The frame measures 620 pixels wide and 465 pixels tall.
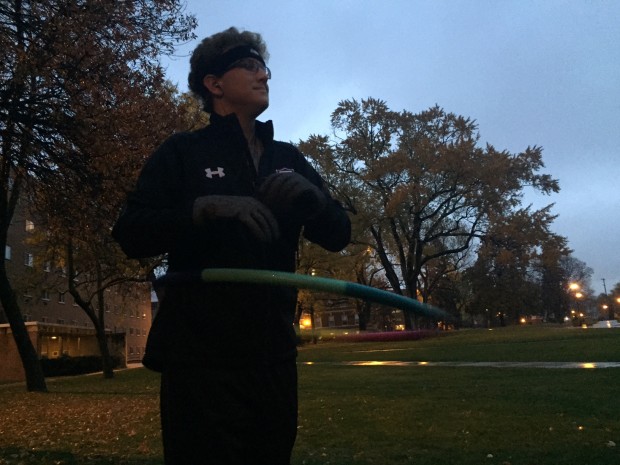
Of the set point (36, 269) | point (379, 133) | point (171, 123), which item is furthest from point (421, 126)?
point (171, 123)

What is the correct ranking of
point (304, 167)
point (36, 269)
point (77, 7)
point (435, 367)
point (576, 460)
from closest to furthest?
1. point (304, 167)
2. point (576, 460)
3. point (77, 7)
4. point (435, 367)
5. point (36, 269)

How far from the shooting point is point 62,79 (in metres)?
8.31

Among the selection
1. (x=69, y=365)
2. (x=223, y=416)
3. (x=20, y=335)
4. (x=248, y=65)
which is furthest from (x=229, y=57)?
(x=69, y=365)

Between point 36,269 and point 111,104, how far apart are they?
19.8m

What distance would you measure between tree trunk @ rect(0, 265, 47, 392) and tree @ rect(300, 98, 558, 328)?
2018cm

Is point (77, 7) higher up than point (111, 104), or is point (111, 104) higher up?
point (77, 7)

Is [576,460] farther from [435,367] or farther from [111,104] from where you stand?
[435,367]

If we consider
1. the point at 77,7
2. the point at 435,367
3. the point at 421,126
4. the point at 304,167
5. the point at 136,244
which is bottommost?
the point at 435,367

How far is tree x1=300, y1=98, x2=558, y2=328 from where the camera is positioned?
33.5 m

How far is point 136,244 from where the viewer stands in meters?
1.91

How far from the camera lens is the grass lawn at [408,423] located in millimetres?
5879

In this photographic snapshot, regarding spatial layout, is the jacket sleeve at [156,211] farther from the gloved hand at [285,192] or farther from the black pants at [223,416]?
the black pants at [223,416]

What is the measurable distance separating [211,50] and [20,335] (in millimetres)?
16077

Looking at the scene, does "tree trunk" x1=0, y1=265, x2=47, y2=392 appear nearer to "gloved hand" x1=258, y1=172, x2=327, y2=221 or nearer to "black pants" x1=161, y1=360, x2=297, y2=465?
"black pants" x1=161, y1=360, x2=297, y2=465
